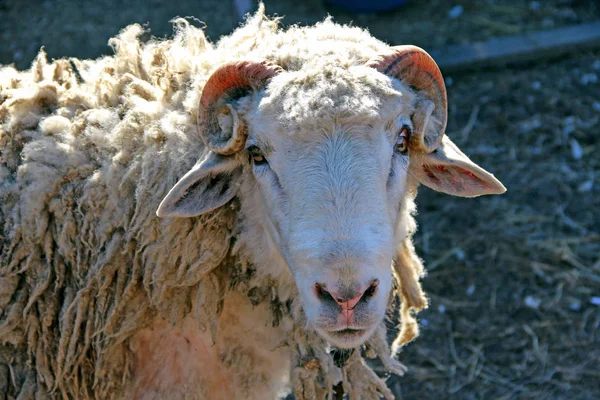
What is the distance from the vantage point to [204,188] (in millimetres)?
3488

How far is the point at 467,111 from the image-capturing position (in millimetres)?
7863

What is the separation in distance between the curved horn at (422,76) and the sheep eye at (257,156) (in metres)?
0.55

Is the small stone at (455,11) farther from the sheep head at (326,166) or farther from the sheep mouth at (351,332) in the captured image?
the sheep mouth at (351,332)

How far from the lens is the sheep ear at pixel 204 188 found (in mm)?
3357

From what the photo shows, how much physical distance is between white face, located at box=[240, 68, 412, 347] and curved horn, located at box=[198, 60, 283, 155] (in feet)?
0.18

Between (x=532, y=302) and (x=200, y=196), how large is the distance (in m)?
3.30

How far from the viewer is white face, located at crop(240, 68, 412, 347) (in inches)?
119

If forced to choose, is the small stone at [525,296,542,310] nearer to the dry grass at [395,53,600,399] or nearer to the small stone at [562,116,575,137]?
the dry grass at [395,53,600,399]

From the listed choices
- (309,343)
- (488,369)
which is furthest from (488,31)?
(309,343)

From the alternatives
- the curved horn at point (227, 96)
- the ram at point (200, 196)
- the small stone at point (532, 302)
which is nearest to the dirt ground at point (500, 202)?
the small stone at point (532, 302)

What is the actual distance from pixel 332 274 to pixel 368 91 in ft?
2.42

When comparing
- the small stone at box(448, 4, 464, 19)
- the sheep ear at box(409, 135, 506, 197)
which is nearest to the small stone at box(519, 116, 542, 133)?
the small stone at box(448, 4, 464, 19)

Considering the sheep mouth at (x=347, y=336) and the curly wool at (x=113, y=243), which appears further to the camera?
the curly wool at (x=113, y=243)

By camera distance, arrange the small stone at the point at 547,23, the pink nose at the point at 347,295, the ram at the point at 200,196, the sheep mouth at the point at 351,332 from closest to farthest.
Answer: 1. the pink nose at the point at 347,295
2. the sheep mouth at the point at 351,332
3. the ram at the point at 200,196
4. the small stone at the point at 547,23
